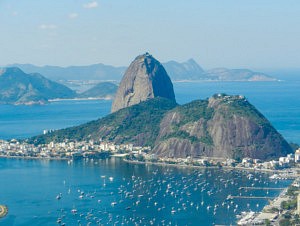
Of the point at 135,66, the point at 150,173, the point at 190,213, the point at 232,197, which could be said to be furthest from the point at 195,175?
the point at 135,66

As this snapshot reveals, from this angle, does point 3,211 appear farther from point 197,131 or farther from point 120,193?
point 197,131

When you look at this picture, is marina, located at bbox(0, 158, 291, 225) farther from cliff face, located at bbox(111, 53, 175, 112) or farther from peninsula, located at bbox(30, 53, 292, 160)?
cliff face, located at bbox(111, 53, 175, 112)

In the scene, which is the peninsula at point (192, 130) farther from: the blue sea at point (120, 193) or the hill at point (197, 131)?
the blue sea at point (120, 193)

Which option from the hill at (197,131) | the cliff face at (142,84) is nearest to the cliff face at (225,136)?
the hill at (197,131)

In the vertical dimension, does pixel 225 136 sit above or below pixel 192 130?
below

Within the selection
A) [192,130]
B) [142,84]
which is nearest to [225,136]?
[192,130]

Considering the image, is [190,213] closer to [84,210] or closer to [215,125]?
[84,210]
